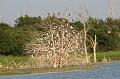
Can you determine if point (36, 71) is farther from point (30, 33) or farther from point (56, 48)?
point (30, 33)

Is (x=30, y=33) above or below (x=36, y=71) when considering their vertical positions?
above

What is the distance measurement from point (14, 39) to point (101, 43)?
62.6 feet

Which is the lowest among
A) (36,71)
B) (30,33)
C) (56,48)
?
(36,71)

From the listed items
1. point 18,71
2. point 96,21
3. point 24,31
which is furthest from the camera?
point 96,21

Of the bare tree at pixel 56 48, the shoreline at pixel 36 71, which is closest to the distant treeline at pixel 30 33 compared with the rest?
the bare tree at pixel 56 48

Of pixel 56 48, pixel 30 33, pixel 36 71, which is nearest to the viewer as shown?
pixel 36 71

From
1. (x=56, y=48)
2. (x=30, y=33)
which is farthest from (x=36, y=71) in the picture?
(x=30, y=33)

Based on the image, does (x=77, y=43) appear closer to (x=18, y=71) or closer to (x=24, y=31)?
(x=18, y=71)

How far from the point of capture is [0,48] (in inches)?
2498

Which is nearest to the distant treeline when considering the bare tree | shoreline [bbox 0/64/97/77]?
the bare tree

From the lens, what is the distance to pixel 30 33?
63656 mm

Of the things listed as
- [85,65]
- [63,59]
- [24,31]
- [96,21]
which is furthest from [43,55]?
[96,21]

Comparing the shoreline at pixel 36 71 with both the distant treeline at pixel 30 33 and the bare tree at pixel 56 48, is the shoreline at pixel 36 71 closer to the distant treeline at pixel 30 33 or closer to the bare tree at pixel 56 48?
the bare tree at pixel 56 48

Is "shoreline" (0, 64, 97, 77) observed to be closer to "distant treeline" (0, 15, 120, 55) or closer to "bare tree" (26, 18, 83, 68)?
"bare tree" (26, 18, 83, 68)
